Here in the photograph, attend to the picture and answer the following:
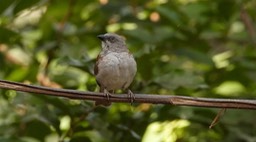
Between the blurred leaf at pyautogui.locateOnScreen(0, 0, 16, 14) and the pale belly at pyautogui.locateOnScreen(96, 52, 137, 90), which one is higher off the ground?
the blurred leaf at pyautogui.locateOnScreen(0, 0, 16, 14)

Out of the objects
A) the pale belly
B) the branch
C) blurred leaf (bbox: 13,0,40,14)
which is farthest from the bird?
the branch

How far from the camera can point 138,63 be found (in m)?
3.82

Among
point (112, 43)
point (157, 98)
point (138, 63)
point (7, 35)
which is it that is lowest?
point (157, 98)

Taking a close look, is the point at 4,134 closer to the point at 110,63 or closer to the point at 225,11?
the point at 110,63

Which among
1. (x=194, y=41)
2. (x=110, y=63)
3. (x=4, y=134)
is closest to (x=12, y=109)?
(x=4, y=134)

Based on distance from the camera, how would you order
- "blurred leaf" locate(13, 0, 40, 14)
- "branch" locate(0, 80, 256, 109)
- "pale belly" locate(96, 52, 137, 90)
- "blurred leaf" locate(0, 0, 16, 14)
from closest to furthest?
"branch" locate(0, 80, 256, 109) < "pale belly" locate(96, 52, 137, 90) < "blurred leaf" locate(0, 0, 16, 14) < "blurred leaf" locate(13, 0, 40, 14)

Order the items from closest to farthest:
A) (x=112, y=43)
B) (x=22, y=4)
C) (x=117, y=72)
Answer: (x=117, y=72), (x=22, y=4), (x=112, y=43)

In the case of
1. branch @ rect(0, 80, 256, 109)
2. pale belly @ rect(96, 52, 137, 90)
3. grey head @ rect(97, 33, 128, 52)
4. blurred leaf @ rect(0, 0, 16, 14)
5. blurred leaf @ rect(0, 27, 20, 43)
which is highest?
blurred leaf @ rect(0, 0, 16, 14)

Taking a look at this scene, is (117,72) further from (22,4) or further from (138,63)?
(22,4)

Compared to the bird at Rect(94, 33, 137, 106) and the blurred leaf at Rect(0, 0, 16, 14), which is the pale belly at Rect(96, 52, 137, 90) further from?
the blurred leaf at Rect(0, 0, 16, 14)

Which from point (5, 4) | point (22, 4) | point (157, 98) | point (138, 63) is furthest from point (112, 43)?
point (157, 98)

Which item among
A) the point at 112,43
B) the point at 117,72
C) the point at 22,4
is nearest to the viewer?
the point at 117,72

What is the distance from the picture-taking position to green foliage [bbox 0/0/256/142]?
3.65 metres

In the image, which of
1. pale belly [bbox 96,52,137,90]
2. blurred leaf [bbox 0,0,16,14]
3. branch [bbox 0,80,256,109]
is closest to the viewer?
branch [bbox 0,80,256,109]
